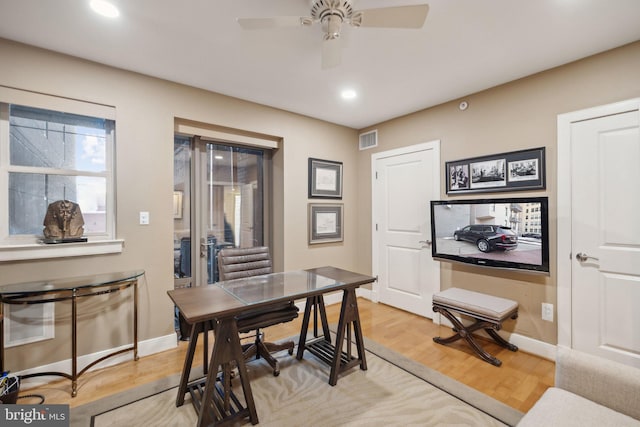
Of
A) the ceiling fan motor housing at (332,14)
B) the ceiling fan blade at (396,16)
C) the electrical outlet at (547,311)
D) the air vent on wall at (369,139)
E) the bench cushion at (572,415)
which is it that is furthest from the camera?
the air vent on wall at (369,139)

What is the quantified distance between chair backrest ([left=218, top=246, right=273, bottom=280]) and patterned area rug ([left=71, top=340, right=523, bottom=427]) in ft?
2.61

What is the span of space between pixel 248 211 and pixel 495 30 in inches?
116

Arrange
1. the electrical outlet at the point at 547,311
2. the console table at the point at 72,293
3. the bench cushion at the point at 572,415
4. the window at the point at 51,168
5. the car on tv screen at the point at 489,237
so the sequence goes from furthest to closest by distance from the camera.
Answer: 1. the car on tv screen at the point at 489,237
2. the electrical outlet at the point at 547,311
3. the window at the point at 51,168
4. the console table at the point at 72,293
5. the bench cushion at the point at 572,415

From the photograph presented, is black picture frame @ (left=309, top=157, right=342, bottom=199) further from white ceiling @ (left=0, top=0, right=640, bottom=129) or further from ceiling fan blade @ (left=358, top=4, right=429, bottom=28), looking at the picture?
ceiling fan blade @ (left=358, top=4, right=429, bottom=28)

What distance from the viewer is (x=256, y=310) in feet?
7.27

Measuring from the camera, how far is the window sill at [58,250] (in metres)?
2.00

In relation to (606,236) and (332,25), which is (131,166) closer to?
(332,25)

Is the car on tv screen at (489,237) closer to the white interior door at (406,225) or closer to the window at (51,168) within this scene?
the white interior door at (406,225)

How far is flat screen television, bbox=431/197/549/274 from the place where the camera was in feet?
7.97

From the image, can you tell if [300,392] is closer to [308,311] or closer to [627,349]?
[308,311]

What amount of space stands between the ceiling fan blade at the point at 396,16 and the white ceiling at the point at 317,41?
23 cm

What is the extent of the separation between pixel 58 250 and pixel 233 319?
1.61m

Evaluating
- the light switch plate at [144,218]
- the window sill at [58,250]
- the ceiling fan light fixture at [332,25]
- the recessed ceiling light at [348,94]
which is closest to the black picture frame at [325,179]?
the recessed ceiling light at [348,94]

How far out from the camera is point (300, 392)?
2.02m
